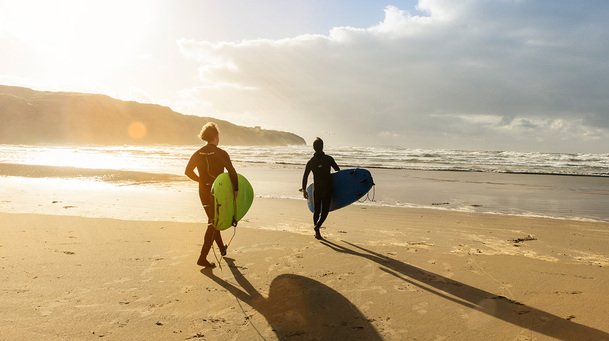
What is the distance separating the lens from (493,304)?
4.57 metres

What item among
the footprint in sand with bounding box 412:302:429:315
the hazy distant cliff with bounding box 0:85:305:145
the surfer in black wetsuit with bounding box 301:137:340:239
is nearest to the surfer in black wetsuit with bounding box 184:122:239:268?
the surfer in black wetsuit with bounding box 301:137:340:239

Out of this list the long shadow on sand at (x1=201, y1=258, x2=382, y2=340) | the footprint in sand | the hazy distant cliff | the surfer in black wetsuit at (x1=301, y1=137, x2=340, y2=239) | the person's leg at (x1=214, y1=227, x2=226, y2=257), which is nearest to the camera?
the long shadow on sand at (x1=201, y1=258, x2=382, y2=340)

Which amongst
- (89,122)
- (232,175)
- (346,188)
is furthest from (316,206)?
(89,122)

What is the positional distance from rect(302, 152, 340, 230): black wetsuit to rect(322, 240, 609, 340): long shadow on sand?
2.13 m

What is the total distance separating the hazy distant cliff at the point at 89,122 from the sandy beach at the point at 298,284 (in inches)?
4737

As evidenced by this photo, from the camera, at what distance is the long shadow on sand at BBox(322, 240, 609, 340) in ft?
12.7

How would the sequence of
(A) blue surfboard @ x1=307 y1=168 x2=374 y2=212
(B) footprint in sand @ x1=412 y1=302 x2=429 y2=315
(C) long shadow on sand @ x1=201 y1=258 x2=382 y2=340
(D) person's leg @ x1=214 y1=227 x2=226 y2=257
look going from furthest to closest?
(A) blue surfboard @ x1=307 y1=168 x2=374 y2=212, (D) person's leg @ x1=214 y1=227 x2=226 y2=257, (B) footprint in sand @ x1=412 y1=302 x2=429 y2=315, (C) long shadow on sand @ x1=201 y1=258 x2=382 y2=340

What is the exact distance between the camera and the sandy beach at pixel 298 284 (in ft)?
12.8

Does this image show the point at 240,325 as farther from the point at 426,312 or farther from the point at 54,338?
the point at 426,312

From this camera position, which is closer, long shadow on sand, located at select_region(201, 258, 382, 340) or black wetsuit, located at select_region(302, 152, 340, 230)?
long shadow on sand, located at select_region(201, 258, 382, 340)

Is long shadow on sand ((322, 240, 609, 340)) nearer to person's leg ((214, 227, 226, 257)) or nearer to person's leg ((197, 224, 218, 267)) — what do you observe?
person's leg ((214, 227, 226, 257))

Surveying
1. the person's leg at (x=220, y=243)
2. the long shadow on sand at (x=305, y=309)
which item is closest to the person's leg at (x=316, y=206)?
the person's leg at (x=220, y=243)

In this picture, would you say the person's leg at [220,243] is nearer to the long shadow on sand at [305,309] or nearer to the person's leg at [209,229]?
the person's leg at [209,229]

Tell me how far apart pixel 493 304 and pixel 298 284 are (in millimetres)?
2206
